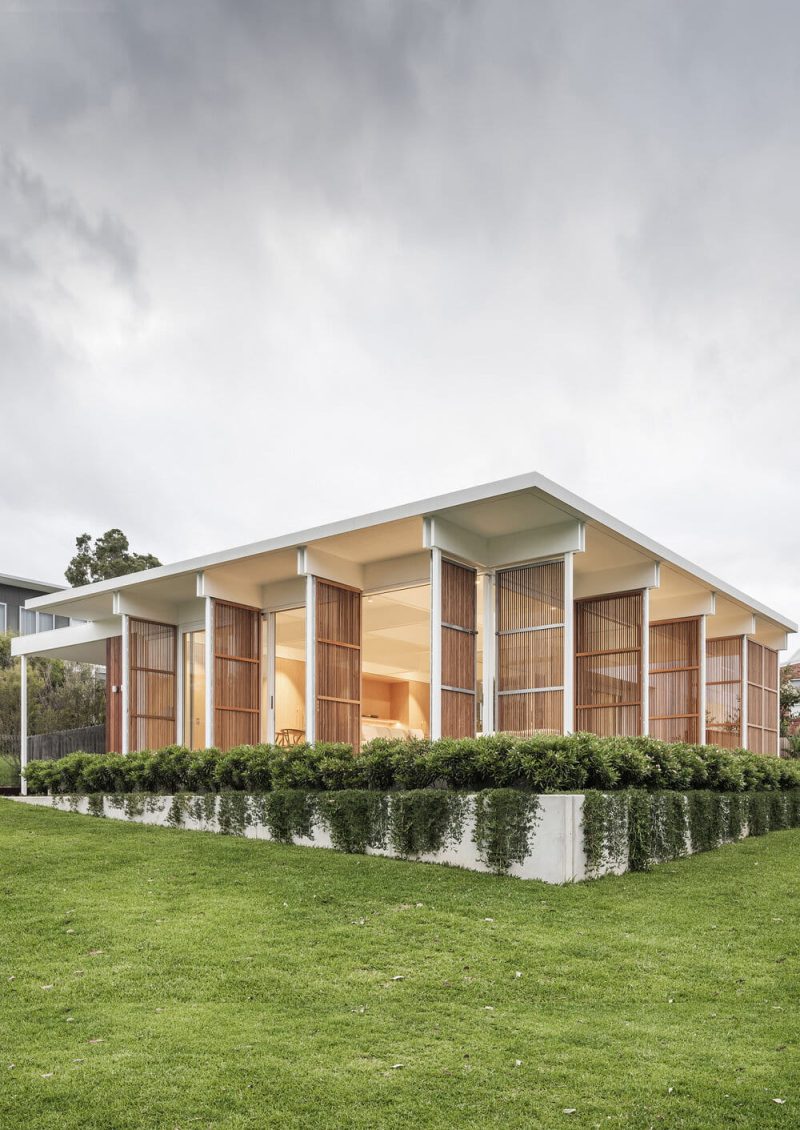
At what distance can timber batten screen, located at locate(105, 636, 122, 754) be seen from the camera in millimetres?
18188

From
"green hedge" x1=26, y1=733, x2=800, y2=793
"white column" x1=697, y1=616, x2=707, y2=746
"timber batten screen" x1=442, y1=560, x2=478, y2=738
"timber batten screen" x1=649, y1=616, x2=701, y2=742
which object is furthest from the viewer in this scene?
"timber batten screen" x1=649, y1=616, x2=701, y2=742

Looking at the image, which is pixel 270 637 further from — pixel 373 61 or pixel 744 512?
pixel 744 512

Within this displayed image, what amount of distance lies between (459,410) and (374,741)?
14.7 meters

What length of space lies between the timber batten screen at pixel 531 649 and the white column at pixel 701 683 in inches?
232

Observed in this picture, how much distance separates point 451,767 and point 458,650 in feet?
9.50

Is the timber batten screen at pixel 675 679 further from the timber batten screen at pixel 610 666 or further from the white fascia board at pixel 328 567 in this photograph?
the white fascia board at pixel 328 567

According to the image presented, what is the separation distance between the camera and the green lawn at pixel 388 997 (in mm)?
4344

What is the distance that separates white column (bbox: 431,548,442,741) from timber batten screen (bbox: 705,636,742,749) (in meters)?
8.70

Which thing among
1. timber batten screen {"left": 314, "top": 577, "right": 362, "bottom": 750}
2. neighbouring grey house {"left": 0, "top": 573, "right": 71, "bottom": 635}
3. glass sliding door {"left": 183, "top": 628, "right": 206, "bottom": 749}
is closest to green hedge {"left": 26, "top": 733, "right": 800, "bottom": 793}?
timber batten screen {"left": 314, "top": 577, "right": 362, "bottom": 750}

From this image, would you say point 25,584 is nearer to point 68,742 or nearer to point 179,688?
point 68,742

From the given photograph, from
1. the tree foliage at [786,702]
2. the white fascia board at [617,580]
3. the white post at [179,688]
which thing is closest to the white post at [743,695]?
the white fascia board at [617,580]

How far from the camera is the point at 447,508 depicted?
11766 mm

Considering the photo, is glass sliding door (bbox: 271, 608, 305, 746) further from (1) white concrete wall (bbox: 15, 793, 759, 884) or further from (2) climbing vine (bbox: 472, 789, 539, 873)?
(2) climbing vine (bbox: 472, 789, 539, 873)

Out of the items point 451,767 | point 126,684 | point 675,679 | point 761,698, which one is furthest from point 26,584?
point 451,767
